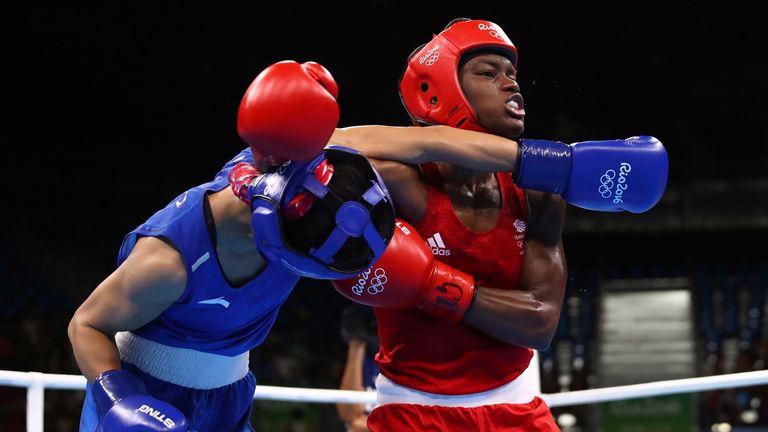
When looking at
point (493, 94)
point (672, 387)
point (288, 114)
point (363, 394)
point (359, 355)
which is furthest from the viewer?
point (359, 355)

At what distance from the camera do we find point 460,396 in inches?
73.7

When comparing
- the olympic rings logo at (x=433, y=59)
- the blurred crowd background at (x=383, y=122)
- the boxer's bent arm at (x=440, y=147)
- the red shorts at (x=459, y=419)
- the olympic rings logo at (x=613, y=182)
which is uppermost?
the olympic rings logo at (x=433, y=59)

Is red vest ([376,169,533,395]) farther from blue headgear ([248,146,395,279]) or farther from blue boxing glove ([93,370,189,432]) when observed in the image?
blue boxing glove ([93,370,189,432])

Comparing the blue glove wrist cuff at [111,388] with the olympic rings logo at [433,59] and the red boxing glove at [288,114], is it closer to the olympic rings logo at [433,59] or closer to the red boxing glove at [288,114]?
the red boxing glove at [288,114]

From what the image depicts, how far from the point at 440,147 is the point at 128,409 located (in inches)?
29.4

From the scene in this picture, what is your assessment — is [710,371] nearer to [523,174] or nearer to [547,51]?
[547,51]

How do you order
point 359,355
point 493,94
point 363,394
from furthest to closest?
point 359,355 < point 363,394 < point 493,94

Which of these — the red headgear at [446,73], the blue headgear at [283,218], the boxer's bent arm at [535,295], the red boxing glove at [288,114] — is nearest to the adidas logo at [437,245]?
the boxer's bent arm at [535,295]

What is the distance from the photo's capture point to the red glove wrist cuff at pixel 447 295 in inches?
69.9

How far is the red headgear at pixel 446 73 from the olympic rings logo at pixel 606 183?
31cm

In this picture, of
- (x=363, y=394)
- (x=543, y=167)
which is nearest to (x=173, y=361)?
(x=543, y=167)

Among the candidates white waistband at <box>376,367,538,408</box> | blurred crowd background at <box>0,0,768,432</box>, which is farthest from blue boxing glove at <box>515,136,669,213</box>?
blurred crowd background at <box>0,0,768,432</box>

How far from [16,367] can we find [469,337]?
656 centimetres

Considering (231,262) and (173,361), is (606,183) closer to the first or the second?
(231,262)
